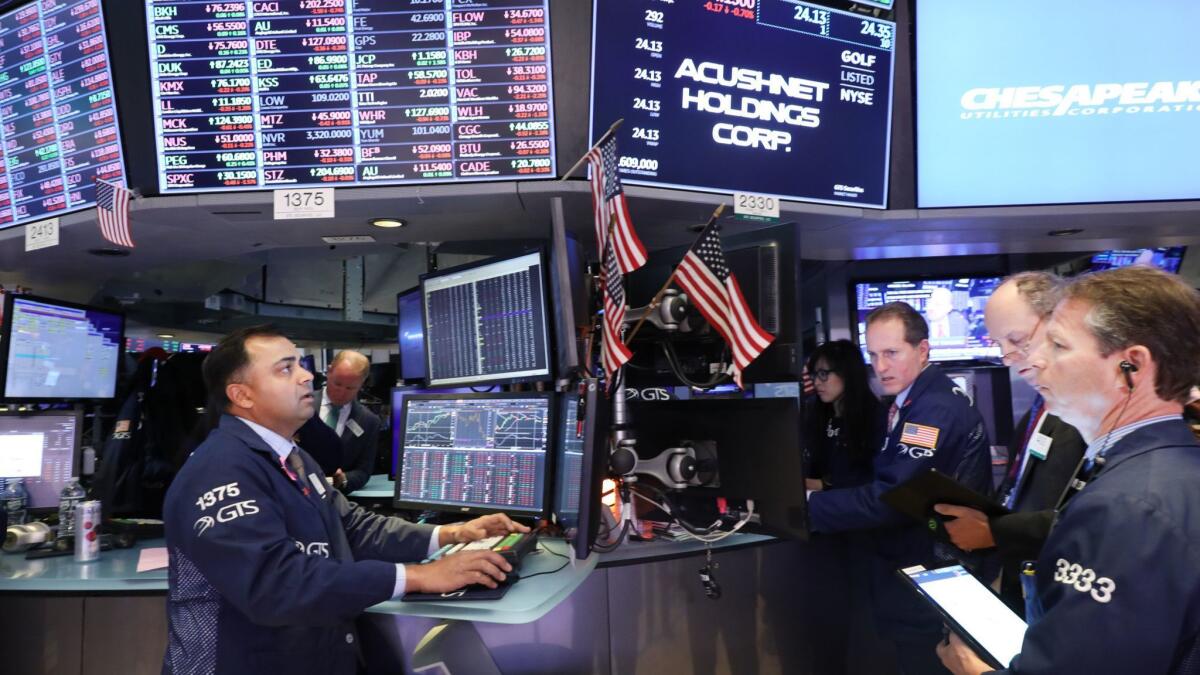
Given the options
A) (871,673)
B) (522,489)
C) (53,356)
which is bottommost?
(871,673)

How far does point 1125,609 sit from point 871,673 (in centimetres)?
227

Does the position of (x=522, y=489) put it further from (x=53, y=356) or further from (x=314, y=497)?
(x=53, y=356)

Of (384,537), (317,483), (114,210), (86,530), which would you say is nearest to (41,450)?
(86,530)

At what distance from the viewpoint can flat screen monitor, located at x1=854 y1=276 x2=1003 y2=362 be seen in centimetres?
432

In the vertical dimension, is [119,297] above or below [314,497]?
above

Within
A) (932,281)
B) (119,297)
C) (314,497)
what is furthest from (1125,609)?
(119,297)

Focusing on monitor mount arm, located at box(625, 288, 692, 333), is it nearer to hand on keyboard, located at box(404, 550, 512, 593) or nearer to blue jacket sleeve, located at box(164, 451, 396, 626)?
hand on keyboard, located at box(404, 550, 512, 593)

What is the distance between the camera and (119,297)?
4141 millimetres

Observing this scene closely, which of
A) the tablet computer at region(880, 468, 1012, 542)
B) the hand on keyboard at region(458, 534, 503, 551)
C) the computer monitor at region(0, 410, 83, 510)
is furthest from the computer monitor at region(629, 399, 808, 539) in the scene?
the computer monitor at region(0, 410, 83, 510)

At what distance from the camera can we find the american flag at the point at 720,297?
2.04m

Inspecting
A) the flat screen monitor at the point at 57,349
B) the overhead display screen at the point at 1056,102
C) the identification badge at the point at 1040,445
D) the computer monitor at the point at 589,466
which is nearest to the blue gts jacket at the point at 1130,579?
the identification badge at the point at 1040,445

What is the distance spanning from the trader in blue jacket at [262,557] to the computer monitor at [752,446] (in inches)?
26.6

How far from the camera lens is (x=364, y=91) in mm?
2826

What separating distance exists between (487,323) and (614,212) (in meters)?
0.63
